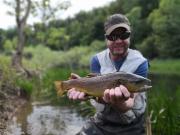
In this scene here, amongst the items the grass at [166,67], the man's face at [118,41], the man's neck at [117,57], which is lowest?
the man's neck at [117,57]

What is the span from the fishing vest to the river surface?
14.6ft

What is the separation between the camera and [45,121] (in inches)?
485

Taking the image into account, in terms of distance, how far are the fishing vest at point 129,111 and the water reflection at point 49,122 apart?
4675 mm

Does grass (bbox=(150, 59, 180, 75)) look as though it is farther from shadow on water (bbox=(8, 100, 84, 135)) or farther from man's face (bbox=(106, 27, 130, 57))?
man's face (bbox=(106, 27, 130, 57))

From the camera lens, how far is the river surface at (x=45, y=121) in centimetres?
1080

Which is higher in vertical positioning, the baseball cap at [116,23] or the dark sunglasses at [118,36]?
the baseball cap at [116,23]

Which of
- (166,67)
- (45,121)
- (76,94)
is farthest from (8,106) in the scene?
(166,67)

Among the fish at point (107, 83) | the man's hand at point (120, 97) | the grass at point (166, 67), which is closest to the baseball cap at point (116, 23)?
the fish at point (107, 83)

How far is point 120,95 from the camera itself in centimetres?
448

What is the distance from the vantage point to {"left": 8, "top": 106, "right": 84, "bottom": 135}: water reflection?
35.4ft

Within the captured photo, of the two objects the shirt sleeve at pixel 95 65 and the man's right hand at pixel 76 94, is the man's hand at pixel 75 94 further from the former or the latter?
the shirt sleeve at pixel 95 65

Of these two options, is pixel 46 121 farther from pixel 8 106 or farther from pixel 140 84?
pixel 140 84

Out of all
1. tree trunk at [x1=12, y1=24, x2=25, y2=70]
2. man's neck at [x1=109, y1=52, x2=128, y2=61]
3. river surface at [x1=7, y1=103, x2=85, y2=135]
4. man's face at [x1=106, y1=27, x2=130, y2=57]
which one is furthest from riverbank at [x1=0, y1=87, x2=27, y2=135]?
tree trunk at [x1=12, y1=24, x2=25, y2=70]

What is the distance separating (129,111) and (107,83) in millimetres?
562
